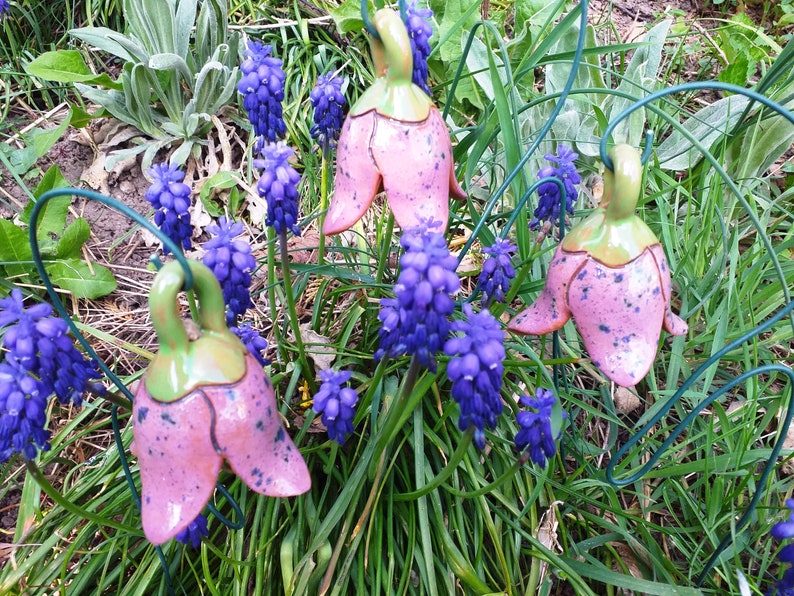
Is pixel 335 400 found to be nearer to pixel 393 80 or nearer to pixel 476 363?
pixel 476 363

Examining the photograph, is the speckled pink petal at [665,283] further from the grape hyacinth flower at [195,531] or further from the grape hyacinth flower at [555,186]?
the grape hyacinth flower at [195,531]

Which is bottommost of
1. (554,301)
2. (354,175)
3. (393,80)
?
(554,301)

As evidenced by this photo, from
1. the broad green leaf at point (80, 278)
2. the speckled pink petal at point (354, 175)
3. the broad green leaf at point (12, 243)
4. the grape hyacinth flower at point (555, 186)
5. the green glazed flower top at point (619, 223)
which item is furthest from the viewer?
the broad green leaf at point (80, 278)

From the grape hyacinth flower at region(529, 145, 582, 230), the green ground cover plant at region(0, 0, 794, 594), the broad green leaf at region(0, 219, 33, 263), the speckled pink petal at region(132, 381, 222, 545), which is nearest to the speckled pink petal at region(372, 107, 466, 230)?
the green ground cover plant at region(0, 0, 794, 594)

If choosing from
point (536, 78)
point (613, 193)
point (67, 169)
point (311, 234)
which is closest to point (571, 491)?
point (613, 193)

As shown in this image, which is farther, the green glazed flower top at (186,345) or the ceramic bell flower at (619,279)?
the ceramic bell flower at (619,279)

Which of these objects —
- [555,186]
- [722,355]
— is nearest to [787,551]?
[722,355]

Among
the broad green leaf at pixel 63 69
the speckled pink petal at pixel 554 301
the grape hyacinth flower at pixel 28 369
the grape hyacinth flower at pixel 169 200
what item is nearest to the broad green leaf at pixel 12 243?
the broad green leaf at pixel 63 69
